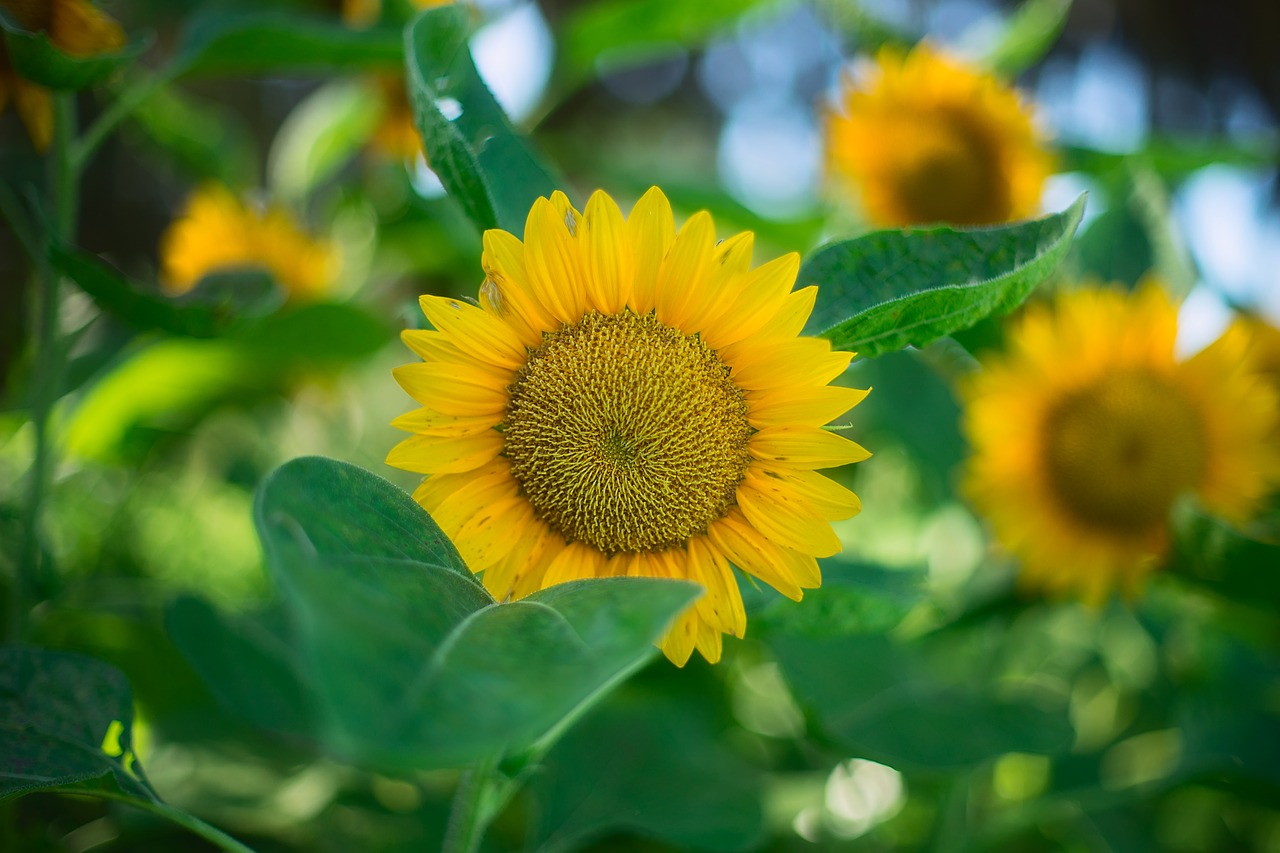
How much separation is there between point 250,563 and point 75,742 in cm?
71

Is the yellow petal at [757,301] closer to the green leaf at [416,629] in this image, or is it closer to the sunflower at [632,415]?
the sunflower at [632,415]

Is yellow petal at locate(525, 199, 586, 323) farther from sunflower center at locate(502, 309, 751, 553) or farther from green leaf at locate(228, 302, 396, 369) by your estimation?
green leaf at locate(228, 302, 396, 369)

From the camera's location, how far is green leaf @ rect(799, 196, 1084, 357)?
515 mm

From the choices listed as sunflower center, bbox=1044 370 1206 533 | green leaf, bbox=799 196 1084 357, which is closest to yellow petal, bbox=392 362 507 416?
green leaf, bbox=799 196 1084 357

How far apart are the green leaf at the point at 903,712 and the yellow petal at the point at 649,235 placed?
0.45 meters

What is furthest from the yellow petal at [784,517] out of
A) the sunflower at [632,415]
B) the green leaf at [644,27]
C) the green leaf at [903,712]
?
the green leaf at [644,27]

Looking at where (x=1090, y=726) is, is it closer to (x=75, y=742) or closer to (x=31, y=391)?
(x=75, y=742)

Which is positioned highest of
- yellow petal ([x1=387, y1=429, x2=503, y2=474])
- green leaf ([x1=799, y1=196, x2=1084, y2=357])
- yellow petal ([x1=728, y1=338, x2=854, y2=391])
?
green leaf ([x1=799, y1=196, x2=1084, y2=357])

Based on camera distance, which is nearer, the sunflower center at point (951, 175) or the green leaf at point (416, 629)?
the green leaf at point (416, 629)

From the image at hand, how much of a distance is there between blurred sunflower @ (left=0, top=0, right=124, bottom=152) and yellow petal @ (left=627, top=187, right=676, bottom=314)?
55 cm

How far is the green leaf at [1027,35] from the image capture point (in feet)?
4.41

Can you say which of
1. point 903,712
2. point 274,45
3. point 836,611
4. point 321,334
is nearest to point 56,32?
point 274,45

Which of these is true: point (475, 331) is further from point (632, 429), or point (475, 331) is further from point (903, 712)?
point (903, 712)

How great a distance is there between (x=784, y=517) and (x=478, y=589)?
190 mm
